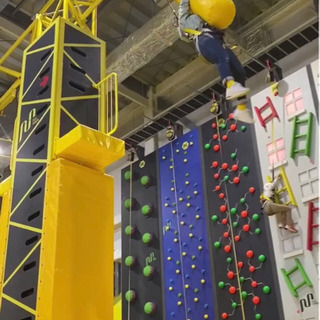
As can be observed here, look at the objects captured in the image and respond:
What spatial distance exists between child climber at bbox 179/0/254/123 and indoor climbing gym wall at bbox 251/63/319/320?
95 centimetres

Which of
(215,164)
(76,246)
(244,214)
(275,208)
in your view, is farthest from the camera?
(215,164)

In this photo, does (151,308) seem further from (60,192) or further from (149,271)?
(60,192)

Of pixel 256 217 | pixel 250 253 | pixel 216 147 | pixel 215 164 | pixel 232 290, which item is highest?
pixel 216 147

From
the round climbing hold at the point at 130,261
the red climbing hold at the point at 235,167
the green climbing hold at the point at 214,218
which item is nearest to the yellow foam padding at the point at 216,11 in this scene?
the red climbing hold at the point at 235,167

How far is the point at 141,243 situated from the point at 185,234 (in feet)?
2.56

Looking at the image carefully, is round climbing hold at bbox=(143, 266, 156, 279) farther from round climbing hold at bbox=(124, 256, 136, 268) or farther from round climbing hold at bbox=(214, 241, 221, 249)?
round climbing hold at bbox=(214, 241, 221, 249)

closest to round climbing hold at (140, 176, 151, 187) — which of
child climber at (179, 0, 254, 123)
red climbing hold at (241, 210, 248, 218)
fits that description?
red climbing hold at (241, 210, 248, 218)

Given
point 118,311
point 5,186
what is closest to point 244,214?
point 5,186

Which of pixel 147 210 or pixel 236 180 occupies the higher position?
pixel 147 210

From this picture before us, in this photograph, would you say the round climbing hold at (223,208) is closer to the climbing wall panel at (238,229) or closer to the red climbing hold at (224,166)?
the climbing wall panel at (238,229)

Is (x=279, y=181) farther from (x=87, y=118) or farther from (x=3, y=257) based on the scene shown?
(x=3, y=257)

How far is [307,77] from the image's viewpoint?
4.59 meters

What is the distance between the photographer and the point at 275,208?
14.3 feet

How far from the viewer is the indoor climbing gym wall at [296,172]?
4156mm
